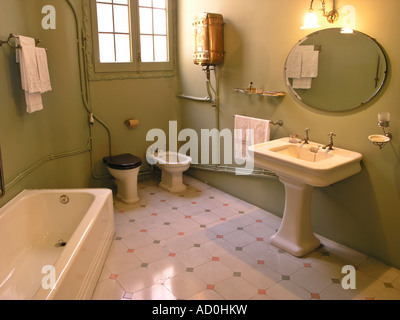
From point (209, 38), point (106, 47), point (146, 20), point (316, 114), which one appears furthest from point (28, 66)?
point (316, 114)

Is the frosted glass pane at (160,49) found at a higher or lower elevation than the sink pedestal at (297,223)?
higher

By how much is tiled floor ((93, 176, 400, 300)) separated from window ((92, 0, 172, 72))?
1.84 m

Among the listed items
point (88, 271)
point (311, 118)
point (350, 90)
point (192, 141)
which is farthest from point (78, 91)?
point (350, 90)

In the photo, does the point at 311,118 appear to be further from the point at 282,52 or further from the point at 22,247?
the point at 22,247

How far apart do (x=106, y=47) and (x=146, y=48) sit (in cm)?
53

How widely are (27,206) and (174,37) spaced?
2.83 m

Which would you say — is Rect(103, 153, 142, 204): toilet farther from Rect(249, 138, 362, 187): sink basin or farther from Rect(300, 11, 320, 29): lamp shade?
Rect(300, 11, 320, 29): lamp shade

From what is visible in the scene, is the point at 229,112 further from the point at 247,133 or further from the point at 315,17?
the point at 315,17

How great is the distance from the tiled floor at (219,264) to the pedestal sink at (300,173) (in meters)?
0.13

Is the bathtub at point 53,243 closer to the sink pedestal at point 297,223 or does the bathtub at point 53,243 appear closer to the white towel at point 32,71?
the white towel at point 32,71

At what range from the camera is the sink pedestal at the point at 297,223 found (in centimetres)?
299

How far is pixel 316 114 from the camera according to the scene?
3.17 m

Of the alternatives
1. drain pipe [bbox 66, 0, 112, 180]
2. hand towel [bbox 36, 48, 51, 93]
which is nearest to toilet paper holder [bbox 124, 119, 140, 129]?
drain pipe [bbox 66, 0, 112, 180]

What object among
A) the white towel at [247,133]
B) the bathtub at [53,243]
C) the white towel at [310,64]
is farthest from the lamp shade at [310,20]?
the bathtub at [53,243]
